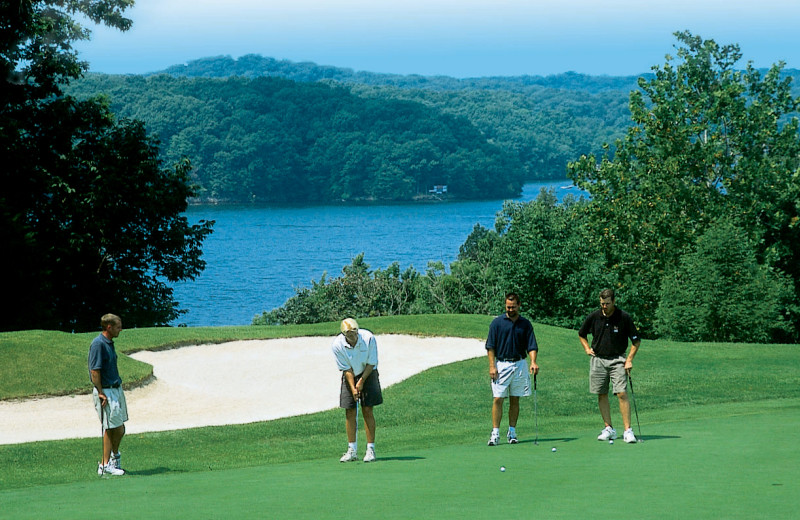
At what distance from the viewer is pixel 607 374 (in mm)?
13102

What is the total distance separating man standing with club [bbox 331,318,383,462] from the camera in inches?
463

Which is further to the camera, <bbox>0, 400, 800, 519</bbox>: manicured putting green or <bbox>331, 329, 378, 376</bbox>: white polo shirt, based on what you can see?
<bbox>331, 329, 378, 376</bbox>: white polo shirt

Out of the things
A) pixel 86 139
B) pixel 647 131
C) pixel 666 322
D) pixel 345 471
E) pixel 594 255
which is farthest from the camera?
pixel 647 131

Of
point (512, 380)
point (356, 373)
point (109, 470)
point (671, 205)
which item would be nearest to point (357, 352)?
point (356, 373)

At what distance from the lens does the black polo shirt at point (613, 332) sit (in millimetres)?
12938

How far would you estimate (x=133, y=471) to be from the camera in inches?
507

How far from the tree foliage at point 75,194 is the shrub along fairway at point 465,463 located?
22583 millimetres

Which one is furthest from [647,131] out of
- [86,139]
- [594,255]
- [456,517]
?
[456,517]

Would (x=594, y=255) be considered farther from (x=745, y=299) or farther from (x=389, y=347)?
(x=389, y=347)

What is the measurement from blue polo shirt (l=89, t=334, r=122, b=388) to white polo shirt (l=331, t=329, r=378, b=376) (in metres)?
3.00

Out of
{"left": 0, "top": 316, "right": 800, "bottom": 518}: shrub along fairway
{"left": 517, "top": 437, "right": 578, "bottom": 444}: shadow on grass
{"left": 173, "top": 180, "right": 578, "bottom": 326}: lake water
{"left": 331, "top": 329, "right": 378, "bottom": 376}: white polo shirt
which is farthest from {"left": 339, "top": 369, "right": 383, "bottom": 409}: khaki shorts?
{"left": 173, "top": 180, "right": 578, "bottom": 326}: lake water

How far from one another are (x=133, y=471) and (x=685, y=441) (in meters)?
7.48

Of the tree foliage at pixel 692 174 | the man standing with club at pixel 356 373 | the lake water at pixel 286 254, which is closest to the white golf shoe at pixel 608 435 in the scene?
the man standing with club at pixel 356 373

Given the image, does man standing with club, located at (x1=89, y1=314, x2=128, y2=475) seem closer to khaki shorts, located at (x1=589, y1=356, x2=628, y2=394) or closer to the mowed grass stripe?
the mowed grass stripe
